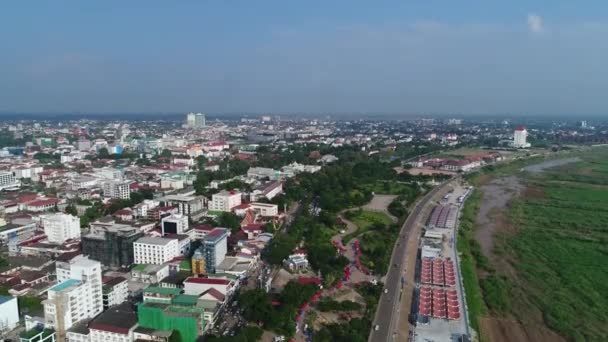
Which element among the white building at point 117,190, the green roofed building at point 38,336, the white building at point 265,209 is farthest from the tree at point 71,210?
the green roofed building at point 38,336

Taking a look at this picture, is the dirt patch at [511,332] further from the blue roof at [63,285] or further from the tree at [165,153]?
the tree at [165,153]

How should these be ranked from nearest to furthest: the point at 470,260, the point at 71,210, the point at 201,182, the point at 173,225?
the point at 470,260 < the point at 173,225 < the point at 71,210 < the point at 201,182

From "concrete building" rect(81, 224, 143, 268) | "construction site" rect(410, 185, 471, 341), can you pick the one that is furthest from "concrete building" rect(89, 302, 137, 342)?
"construction site" rect(410, 185, 471, 341)

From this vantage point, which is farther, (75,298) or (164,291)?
(164,291)

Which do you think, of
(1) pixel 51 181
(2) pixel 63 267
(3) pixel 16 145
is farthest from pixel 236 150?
(2) pixel 63 267

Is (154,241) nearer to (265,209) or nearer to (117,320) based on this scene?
(117,320)

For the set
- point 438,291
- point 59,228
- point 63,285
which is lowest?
point 438,291

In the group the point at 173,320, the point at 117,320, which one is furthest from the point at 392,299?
the point at 117,320
